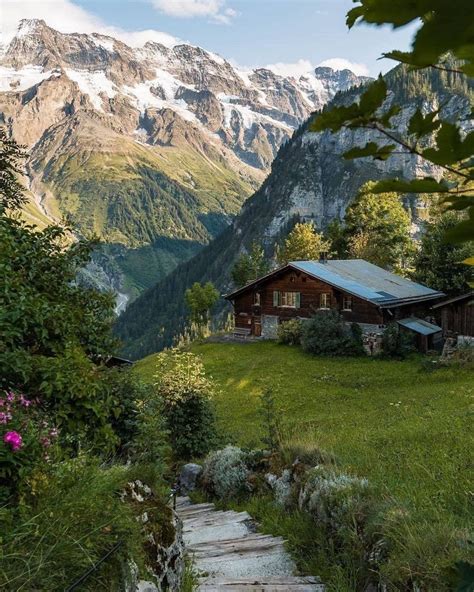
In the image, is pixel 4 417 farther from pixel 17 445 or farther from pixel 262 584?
pixel 262 584

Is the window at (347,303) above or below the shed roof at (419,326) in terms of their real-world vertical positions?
above

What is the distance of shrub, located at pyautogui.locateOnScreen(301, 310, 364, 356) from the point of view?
36469mm

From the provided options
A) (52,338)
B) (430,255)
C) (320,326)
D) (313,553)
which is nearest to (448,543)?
(313,553)

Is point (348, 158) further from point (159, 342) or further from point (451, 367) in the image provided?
point (159, 342)

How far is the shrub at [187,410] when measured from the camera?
16031 mm

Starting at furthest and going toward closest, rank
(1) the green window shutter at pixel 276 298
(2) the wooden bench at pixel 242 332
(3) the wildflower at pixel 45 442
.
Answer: (2) the wooden bench at pixel 242 332
(1) the green window shutter at pixel 276 298
(3) the wildflower at pixel 45 442

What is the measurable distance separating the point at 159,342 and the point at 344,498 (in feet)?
551

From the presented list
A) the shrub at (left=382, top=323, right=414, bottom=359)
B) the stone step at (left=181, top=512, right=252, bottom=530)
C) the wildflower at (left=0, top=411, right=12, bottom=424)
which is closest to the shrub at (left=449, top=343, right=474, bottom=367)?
the shrub at (left=382, top=323, right=414, bottom=359)

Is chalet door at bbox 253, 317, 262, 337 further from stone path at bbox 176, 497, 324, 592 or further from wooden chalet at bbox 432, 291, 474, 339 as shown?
stone path at bbox 176, 497, 324, 592

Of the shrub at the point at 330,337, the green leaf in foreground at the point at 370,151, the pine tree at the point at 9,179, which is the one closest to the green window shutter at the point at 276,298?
the shrub at the point at 330,337

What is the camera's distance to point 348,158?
113 centimetres

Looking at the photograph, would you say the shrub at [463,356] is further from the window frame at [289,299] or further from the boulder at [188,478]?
the boulder at [188,478]

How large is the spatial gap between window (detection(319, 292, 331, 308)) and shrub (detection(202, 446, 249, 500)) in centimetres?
3052

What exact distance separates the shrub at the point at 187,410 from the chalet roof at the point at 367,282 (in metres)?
23.4
